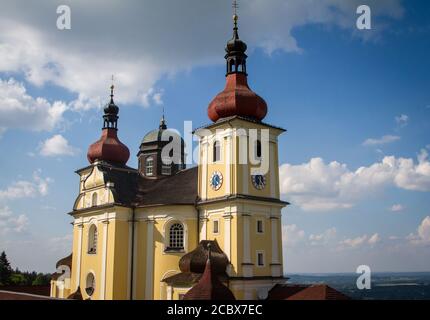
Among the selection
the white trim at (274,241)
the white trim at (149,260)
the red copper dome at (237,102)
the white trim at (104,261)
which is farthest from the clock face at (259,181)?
the white trim at (104,261)

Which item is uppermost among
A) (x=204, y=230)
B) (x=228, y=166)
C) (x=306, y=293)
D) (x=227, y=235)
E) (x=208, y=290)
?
(x=228, y=166)

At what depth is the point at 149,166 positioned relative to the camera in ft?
145

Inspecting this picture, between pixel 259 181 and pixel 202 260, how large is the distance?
649 centimetres

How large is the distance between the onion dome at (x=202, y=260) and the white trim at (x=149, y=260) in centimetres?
364

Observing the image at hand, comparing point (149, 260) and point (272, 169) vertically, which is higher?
point (272, 169)

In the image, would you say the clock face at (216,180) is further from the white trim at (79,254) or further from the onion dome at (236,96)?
the white trim at (79,254)

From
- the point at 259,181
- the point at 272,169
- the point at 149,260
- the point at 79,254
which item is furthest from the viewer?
the point at 79,254

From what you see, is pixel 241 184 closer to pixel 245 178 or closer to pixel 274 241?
pixel 245 178

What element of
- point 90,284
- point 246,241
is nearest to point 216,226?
point 246,241

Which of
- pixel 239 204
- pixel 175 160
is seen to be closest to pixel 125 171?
pixel 175 160

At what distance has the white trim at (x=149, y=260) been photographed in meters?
33.7

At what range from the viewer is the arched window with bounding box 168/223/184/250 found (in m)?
33.8

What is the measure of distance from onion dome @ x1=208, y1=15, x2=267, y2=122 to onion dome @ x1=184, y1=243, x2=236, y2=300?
10.6 m
